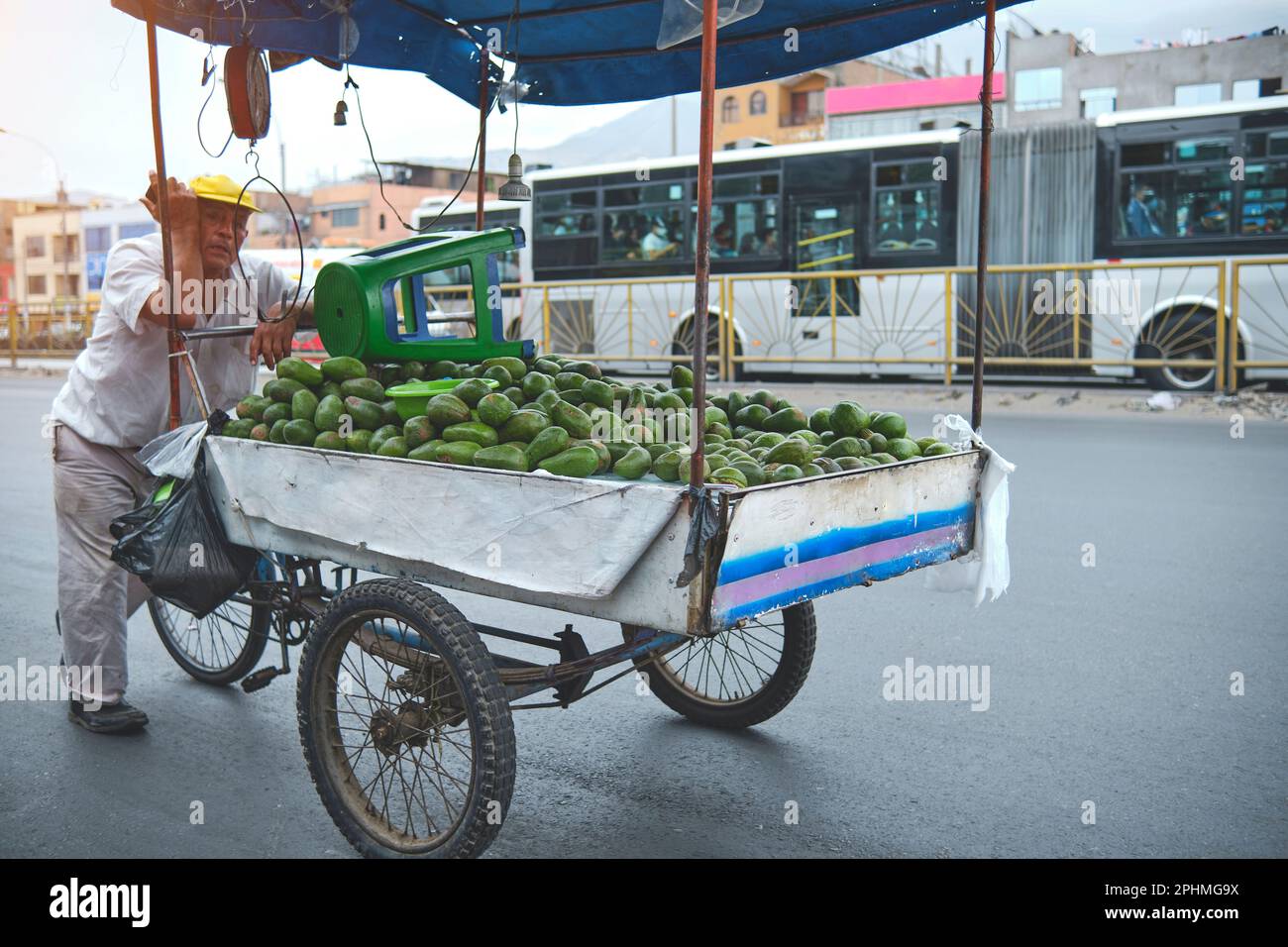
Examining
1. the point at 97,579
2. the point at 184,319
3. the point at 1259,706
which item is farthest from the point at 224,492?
the point at 1259,706

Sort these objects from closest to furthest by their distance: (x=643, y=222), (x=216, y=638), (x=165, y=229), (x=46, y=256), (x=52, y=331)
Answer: (x=165, y=229) < (x=216, y=638) < (x=643, y=222) < (x=52, y=331) < (x=46, y=256)

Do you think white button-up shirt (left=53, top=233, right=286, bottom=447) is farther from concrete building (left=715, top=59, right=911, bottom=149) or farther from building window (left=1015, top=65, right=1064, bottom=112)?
concrete building (left=715, top=59, right=911, bottom=149)

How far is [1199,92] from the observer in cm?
4084

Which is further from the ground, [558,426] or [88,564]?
[558,426]

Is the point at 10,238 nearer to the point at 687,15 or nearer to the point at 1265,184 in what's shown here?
the point at 1265,184

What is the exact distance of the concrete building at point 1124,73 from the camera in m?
39.9

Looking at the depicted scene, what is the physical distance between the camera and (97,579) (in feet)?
13.2

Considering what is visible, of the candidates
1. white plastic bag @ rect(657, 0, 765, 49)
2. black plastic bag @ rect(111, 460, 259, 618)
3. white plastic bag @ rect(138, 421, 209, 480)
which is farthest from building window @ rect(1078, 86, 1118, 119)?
black plastic bag @ rect(111, 460, 259, 618)

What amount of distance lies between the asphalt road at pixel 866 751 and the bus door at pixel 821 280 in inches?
378

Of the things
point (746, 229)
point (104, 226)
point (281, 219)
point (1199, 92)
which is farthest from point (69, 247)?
point (746, 229)

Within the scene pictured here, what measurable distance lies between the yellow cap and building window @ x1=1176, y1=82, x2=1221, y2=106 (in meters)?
42.6

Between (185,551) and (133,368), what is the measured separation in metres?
0.91
